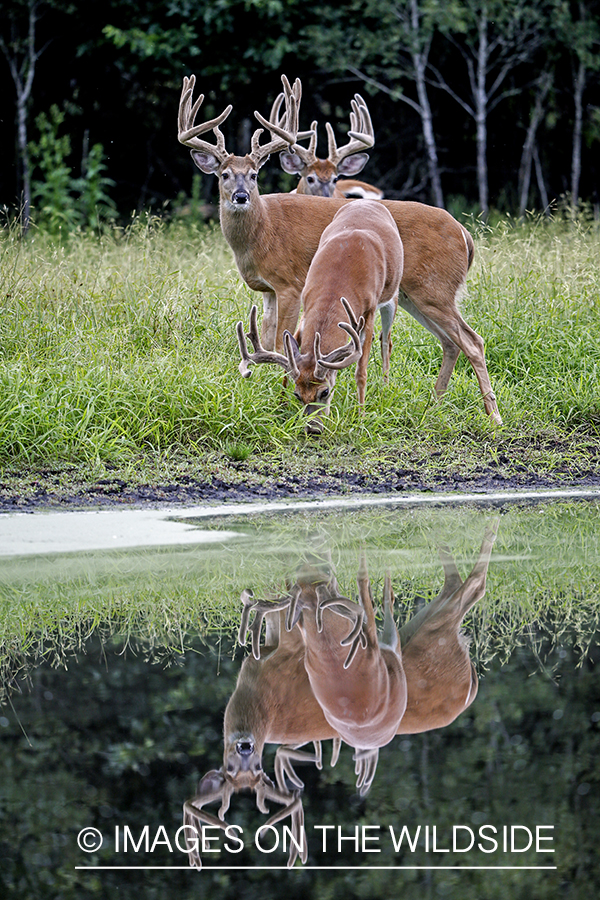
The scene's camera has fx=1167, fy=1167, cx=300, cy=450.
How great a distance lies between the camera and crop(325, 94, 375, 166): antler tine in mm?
9918

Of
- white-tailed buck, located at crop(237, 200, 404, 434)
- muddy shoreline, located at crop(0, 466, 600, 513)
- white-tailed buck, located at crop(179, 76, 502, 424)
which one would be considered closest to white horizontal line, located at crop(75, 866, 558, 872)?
muddy shoreline, located at crop(0, 466, 600, 513)

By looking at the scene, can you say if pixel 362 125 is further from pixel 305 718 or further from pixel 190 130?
pixel 305 718

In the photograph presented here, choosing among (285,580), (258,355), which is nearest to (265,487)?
(258,355)

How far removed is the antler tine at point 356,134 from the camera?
9918mm

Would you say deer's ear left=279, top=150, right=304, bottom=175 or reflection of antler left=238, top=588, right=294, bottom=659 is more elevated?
deer's ear left=279, top=150, right=304, bottom=175

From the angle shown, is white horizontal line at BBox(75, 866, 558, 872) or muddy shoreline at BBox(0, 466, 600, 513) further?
muddy shoreline at BBox(0, 466, 600, 513)

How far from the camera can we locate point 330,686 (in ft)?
11.7

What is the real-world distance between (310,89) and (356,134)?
10.9m

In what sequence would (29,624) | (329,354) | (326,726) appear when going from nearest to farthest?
(326,726)
(29,624)
(329,354)

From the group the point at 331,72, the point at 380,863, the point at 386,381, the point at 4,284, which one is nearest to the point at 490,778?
the point at 380,863

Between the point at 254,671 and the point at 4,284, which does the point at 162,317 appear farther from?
the point at 254,671

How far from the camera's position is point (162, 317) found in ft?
29.5

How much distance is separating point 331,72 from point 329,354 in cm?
1429

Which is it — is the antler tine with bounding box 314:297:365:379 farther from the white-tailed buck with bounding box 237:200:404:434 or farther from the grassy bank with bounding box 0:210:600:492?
the grassy bank with bounding box 0:210:600:492
